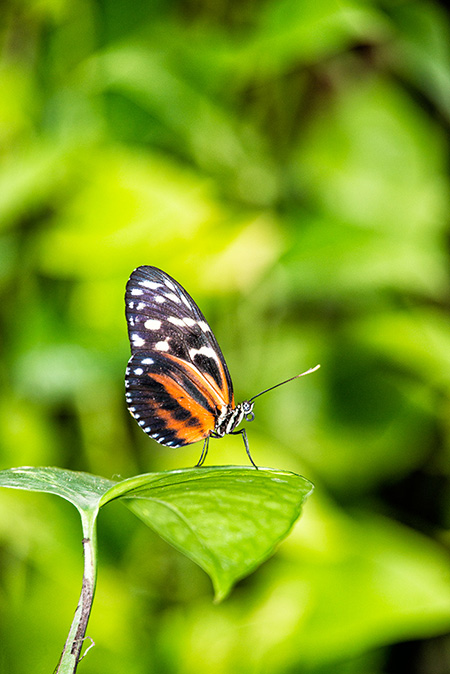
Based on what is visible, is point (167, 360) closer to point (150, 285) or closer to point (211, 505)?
point (150, 285)

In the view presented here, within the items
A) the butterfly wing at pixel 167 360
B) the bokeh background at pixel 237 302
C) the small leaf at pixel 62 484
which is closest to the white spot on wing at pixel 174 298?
the butterfly wing at pixel 167 360

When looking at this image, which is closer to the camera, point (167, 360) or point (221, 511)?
point (221, 511)

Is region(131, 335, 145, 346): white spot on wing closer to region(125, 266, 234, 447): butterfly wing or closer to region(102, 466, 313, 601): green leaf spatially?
region(125, 266, 234, 447): butterfly wing

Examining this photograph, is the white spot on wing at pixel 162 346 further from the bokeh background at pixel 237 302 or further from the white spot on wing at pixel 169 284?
the bokeh background at pixel 237 302

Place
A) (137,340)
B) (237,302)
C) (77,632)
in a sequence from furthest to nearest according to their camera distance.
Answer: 1. (237,302)
2. (137,340)
3. (77,632)

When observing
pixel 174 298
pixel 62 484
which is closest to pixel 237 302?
pixel 174 298

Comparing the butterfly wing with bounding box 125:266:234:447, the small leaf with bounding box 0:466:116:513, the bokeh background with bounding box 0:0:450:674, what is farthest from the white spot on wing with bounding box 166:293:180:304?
the bokeh background with bounding box 0:0:450:674
